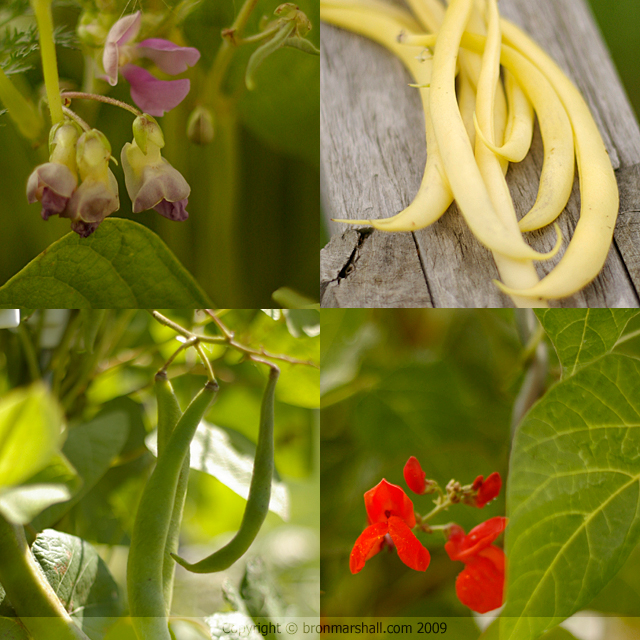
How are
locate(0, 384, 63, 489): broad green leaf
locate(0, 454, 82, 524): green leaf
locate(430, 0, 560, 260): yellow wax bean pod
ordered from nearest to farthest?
locate(0, 384, 63, 489): broad green leaf < locate(0, 454, 82, 524): green leaf < locate(430, 0, 560, 260): yellow wax bean pod

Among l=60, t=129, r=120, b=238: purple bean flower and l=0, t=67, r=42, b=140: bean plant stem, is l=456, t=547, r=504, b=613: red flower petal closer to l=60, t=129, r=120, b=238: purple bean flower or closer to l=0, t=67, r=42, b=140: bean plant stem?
l=60, t=129, r=120, b=238: purple bean flower

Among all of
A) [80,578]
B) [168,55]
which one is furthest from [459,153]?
[80,578]

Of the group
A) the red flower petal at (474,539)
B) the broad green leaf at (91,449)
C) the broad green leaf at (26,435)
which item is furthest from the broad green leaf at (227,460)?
the broad green leaf at (26,435)

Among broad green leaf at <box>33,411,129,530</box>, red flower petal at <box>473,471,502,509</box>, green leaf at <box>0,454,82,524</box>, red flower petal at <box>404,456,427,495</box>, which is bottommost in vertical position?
red flower petal at <box>473,471,502,509</box>

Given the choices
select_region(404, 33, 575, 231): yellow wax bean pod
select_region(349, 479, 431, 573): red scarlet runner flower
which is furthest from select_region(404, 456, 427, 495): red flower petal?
select_region(404, 33, 575, 231): yellow wax bean pod

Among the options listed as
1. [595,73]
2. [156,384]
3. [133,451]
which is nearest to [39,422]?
[156,384]
